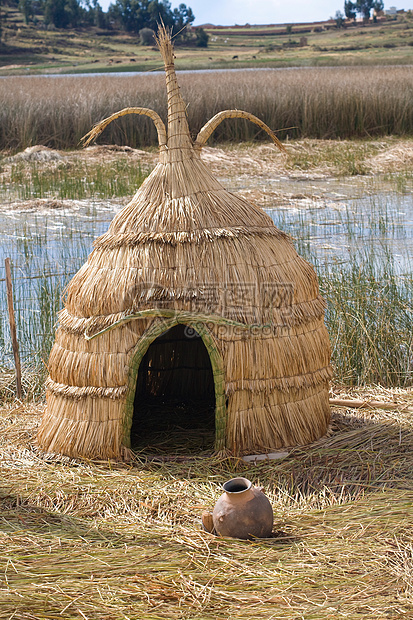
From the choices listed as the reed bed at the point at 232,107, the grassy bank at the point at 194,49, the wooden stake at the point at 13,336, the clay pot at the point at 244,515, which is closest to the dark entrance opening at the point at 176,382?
the wooden stake at the point at 13,336

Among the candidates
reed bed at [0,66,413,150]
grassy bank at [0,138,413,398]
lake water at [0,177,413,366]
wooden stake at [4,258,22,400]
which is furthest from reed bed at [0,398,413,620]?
reed bed at [0,66,413,150]

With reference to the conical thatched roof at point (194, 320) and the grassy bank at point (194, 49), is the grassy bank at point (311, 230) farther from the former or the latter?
the grassy bank at point (194, 49)

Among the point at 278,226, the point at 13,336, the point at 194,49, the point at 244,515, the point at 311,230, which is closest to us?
the point at 244,515

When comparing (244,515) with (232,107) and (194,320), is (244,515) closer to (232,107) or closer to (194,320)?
(194,320)

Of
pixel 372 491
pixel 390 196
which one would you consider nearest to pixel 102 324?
pixel 372 491

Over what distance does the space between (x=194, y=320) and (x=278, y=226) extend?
15.9 feet

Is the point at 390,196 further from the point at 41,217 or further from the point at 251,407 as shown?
the point at 251,407

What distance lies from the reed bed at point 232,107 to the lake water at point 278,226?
4.76 metres

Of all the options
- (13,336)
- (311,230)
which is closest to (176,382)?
(13,336)

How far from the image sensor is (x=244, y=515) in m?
3.24

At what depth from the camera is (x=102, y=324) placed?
400cm

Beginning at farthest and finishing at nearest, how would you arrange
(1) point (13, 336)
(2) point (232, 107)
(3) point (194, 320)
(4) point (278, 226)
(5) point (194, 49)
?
(5) point (194, 49) → (2) point (232, 107) → (4) point (278, 226) → (1) point (13, 336) → (3) point (194, 320)

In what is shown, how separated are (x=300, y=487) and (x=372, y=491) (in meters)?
0.36

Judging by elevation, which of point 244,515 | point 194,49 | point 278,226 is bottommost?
point 244,515
